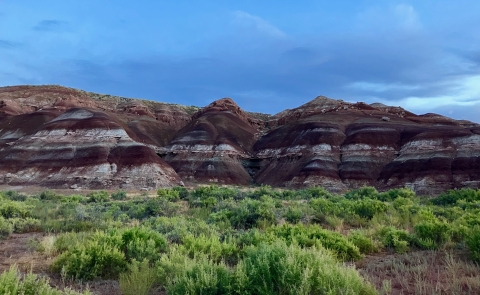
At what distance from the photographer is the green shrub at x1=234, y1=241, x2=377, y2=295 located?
4426 millimetres

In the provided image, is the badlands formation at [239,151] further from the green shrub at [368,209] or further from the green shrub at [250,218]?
A: the green shrub at [250,218]

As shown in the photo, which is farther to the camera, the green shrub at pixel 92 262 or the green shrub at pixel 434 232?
the green shrub at pixel 434 232

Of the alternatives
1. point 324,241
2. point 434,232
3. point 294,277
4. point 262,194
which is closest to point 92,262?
point 294,277

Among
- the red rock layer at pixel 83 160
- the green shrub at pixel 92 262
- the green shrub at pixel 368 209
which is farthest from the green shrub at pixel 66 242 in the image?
the red rock layer at pixel 83 160

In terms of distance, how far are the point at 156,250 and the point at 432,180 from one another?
4145 centimetres

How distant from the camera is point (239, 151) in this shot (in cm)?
6531

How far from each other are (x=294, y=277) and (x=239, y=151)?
6077 centimetres

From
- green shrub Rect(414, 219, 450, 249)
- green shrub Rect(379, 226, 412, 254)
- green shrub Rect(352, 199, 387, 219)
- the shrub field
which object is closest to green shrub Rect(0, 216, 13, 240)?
the shrub field

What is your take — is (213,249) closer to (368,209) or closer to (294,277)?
(294,277)

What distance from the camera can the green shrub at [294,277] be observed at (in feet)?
14.5

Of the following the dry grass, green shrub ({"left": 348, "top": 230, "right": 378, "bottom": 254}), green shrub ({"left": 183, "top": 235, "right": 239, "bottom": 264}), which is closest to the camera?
the dry grass

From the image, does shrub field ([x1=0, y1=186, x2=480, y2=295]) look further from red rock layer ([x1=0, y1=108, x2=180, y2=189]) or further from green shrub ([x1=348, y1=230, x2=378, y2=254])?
red rock layer ([x1=0, y1=108, x2=180, y2=189])

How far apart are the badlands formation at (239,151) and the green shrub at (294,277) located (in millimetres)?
40790

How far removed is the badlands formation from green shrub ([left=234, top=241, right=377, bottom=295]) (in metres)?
40.8
